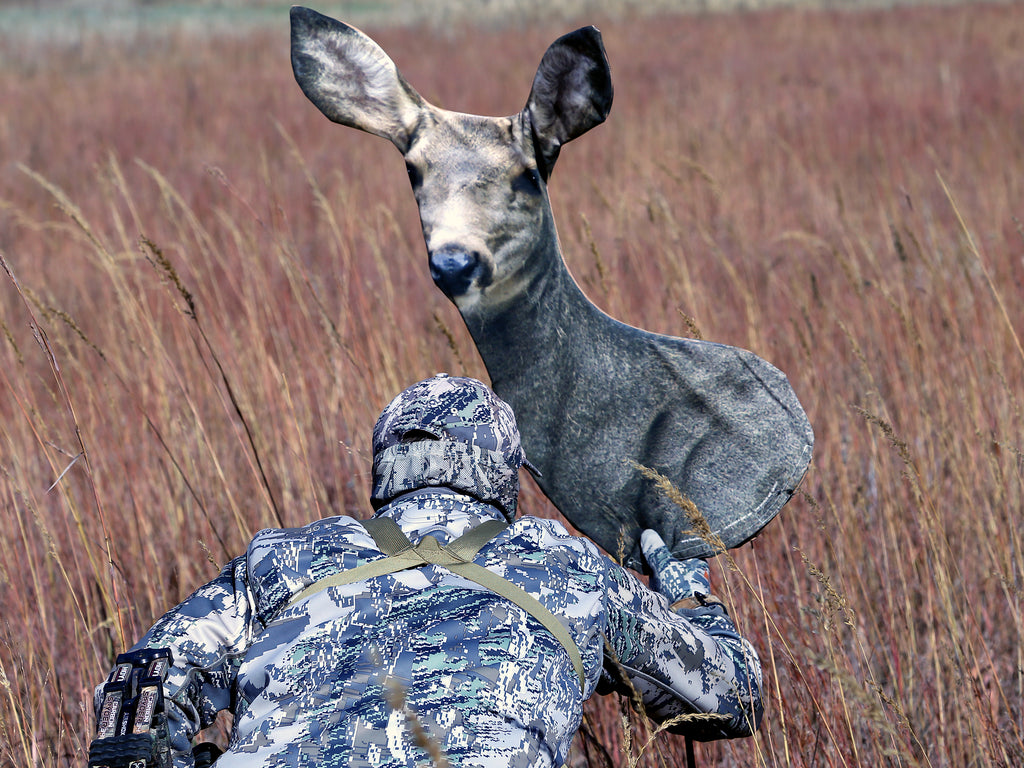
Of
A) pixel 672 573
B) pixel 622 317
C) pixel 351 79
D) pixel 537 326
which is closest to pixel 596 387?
pixel 537 326

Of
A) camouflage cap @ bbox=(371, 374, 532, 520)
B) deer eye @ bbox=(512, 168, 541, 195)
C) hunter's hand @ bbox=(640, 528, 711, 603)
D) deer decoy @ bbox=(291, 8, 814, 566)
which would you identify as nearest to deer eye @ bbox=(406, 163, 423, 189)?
deer decoy @ bbox=(291, 8, 814, 566)

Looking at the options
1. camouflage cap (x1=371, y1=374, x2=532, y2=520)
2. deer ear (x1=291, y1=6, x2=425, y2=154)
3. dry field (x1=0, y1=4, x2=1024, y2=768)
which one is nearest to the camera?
camouflage cap (x1=371, y1=374, x2=532, y2=520)

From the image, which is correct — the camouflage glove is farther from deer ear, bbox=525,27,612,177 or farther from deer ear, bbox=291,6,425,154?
deer ear, bbox=291,6,425,154

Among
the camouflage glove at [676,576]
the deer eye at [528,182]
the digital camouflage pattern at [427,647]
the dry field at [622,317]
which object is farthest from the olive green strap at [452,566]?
the deer eye at [528,182]

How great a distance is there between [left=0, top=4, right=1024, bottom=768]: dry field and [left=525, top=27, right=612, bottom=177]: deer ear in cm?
46

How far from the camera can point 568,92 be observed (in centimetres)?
149

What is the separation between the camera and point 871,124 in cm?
707

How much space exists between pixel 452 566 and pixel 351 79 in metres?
0.80

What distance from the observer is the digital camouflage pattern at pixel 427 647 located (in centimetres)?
113

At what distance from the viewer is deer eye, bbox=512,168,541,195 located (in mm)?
1543

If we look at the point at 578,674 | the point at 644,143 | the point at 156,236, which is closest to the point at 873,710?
the point at 578,674

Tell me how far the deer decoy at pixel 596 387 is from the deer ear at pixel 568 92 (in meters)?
0.03

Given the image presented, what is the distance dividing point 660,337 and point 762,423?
231mm

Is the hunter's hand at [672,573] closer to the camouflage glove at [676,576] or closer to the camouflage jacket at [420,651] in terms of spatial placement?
the camouflage glove at [676,576]
